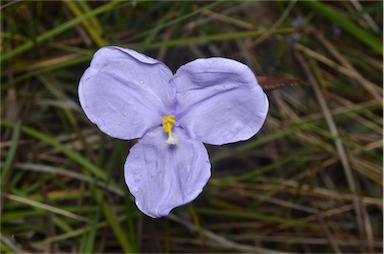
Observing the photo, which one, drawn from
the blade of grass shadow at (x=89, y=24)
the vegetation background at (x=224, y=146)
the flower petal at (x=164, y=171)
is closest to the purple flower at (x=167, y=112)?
the flower petal at (x=164, y=171)

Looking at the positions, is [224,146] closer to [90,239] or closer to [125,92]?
[90,239]

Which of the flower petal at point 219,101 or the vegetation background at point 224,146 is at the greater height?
the flower petal at point 219,101

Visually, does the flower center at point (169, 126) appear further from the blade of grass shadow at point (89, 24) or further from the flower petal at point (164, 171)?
the blade of grass shadow at point (89, 24)

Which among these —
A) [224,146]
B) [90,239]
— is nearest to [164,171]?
[90,239]

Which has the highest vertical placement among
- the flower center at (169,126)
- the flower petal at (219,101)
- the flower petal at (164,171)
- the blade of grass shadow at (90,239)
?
the flower petal at (219,101)

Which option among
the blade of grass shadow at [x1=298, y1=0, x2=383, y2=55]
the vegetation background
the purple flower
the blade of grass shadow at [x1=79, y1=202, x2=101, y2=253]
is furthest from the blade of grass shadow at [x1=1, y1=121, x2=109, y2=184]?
the blade of grass shadow at [x1=298, y1=0, x2=383, y2=55]

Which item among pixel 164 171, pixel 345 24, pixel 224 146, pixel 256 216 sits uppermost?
pixel 345 24

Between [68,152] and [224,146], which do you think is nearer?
[68,152]

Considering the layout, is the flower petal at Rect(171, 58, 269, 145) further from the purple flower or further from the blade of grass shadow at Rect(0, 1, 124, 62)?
the blade of grass shadow at Rect(0, 1, 124, 62)
